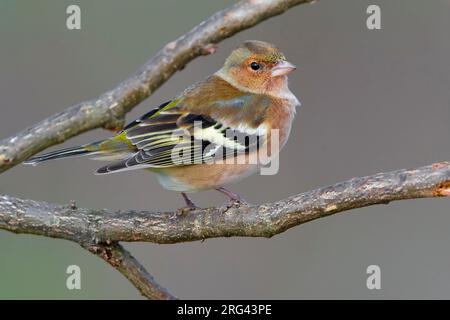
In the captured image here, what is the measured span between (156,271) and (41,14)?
3.08 meters

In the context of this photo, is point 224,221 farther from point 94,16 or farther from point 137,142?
point 94,16

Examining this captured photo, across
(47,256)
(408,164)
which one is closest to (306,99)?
(408,164)

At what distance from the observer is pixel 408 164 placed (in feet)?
23.5

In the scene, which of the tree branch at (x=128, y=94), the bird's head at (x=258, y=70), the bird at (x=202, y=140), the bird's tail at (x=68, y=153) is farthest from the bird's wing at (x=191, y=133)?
the tree branch at (x=128, y=94)

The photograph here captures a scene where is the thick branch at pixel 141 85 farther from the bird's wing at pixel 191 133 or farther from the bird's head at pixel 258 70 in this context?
the bird's head at pixel 258 70

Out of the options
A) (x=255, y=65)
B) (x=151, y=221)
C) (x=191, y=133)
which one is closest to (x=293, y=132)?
(x=255, y=65)

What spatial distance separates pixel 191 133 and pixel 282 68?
945 millimetres

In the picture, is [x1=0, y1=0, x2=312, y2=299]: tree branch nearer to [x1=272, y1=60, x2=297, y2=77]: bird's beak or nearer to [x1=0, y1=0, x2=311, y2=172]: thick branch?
[x1=0, y1=0, x2=311, y2=172]: thick branch

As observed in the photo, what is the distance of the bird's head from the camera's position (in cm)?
531

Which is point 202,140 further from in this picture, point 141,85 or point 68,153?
point 141,85

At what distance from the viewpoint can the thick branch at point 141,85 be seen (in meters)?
3.68

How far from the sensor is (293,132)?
24.7 ft

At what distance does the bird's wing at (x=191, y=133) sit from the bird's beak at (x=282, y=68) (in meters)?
0.37

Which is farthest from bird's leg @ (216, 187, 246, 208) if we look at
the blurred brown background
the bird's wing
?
the blurred brown background
